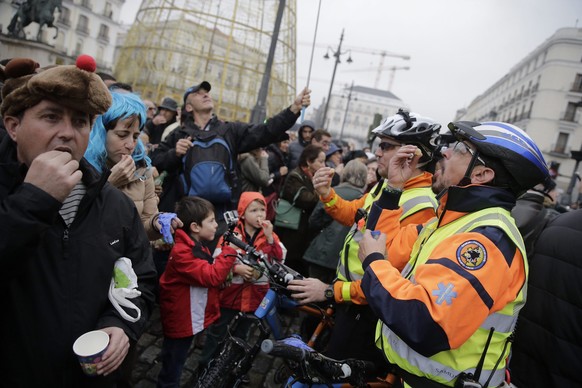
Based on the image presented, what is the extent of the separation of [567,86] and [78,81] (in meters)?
55.5

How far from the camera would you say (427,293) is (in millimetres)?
1562

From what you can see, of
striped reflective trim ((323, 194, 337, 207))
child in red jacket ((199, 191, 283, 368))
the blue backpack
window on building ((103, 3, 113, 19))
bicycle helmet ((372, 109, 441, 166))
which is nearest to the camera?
bicycle helmet ((372, 109, 441, 166))

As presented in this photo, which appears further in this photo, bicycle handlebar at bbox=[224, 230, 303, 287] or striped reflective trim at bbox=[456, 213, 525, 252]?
bicycle handlebar at bbox=[224, 230, 303, 287]

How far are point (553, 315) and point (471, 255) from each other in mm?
1246

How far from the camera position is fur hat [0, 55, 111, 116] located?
143 cm

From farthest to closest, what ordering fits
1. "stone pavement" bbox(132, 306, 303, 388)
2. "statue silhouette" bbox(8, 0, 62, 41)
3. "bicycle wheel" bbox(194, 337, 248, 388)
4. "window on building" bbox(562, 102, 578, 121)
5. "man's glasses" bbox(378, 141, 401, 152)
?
"window on building" bbox(562, 102, 578, 121)
"statue silhouette" bbox(8, 0, 62, 41)
"stone pavement" bbox(132, 306, 303, 388)
"man's glasses" bbox(378, 141, 401, 152)
"bicycle wheel" bbox(194, 337, 248, 388)

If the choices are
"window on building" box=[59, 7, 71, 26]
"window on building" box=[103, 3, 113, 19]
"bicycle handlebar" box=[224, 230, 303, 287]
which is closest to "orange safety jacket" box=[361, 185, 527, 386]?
"bicycle handlebar" box=[224, 230, 303, 287]

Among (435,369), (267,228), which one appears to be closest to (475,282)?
(435,369)

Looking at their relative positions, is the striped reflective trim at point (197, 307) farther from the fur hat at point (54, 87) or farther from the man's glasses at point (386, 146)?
the man's glasses at point (386, 146)

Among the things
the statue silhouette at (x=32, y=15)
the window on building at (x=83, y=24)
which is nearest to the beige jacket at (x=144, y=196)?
the statue silhouette at (x=32, y=15)

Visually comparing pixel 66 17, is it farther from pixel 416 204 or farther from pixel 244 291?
pixel 416 204

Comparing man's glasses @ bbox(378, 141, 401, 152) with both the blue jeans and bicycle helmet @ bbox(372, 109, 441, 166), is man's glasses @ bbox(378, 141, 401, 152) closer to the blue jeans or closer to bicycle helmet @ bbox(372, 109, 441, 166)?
bicycle helmet @ bbox(372, 109, 441, 166)

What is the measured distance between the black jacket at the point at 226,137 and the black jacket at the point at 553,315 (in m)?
2.63

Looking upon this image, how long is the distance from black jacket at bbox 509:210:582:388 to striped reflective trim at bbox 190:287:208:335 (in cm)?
252
